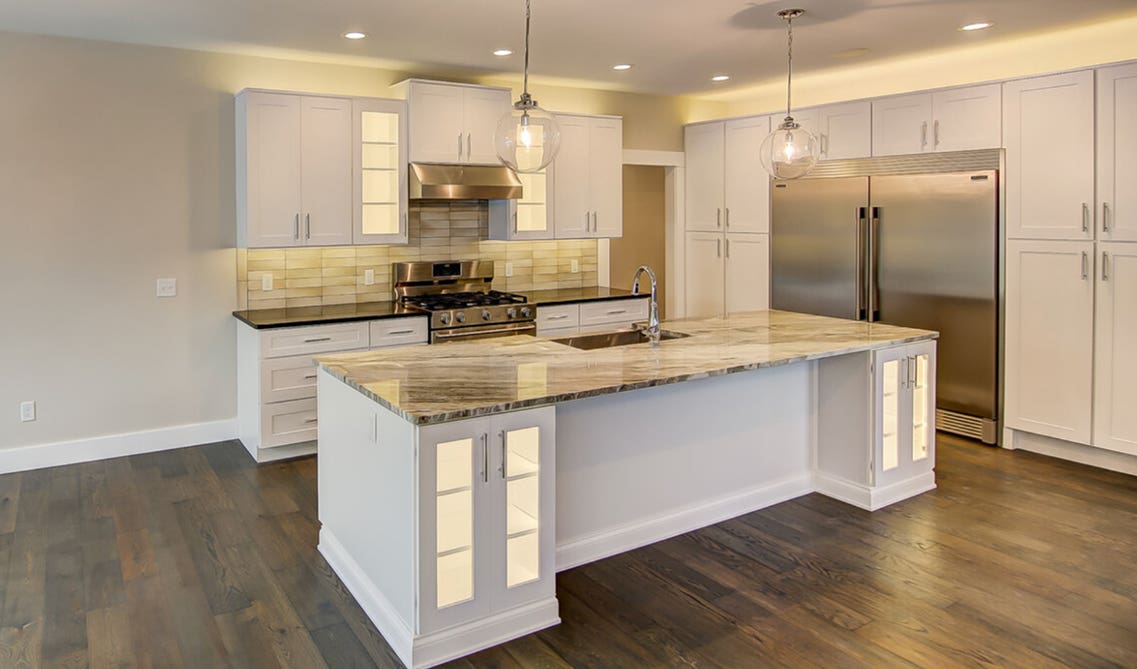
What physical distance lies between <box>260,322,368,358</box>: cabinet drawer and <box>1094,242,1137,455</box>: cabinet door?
4.35 metres

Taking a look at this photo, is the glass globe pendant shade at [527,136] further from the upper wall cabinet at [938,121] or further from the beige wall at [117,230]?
the upper wall cabinet at [938,121]

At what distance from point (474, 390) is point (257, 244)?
2.76 meters

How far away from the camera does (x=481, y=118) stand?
227 inches

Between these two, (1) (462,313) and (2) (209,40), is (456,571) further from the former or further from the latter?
(2) (209,40)

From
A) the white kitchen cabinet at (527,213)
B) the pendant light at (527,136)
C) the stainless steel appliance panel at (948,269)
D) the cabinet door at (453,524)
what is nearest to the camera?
the cabinet door at (453,524)

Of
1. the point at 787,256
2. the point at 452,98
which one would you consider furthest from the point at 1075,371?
the point at 452,98

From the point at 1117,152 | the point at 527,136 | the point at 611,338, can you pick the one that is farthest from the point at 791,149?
the point at 1117,152

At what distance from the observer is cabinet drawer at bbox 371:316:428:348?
5297 millimetres

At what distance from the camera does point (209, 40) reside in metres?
4.82

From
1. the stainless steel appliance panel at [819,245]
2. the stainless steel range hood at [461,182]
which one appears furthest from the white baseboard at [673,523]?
the stainless steel range hood at [461,182]

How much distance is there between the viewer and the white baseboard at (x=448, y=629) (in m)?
2.74

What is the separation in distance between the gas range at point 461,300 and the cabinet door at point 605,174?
3.26ft

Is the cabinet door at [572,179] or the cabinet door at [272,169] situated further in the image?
the cabinet door at [572,179]

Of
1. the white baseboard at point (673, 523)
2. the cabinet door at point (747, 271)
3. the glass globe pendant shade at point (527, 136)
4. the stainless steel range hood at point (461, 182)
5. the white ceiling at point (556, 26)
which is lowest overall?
the white baseboard at point (673, 523)
